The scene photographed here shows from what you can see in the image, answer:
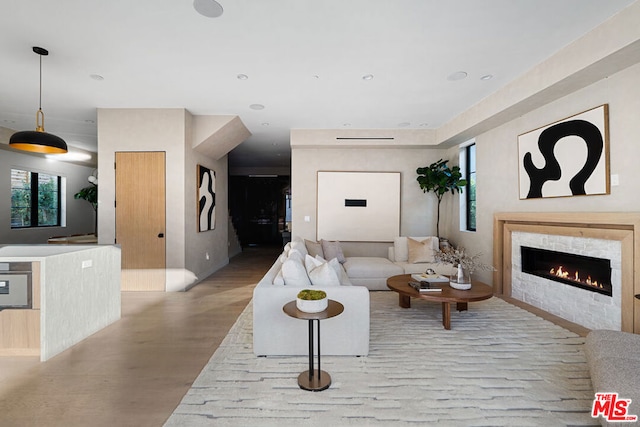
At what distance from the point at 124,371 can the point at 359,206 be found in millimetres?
4508

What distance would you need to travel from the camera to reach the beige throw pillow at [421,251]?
4.84m

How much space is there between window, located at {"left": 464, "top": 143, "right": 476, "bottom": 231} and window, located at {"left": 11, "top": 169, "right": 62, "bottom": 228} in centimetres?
967

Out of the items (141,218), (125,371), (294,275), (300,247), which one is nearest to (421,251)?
(300,247)

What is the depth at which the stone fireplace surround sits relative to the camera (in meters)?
2.60

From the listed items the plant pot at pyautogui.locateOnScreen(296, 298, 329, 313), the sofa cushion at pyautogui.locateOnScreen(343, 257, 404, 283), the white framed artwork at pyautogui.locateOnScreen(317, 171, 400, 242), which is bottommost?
the sofa cushion at pyautogui.locateOnScreen(343, 257, 404, 283)

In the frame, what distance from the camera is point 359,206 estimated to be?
586 cm

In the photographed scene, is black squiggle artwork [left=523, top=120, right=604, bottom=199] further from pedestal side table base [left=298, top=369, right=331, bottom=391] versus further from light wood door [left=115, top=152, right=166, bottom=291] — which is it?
light wood door [left=115, top=152, right=166, bottom=291]

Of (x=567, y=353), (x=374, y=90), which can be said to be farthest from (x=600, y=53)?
(x=567, y=353)

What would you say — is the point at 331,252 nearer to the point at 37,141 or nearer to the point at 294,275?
the point at 294,275

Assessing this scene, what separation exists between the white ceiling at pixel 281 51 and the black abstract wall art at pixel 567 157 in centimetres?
81

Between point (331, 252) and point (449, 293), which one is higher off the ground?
point (331, 252)

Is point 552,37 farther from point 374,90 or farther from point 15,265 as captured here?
point 15,265

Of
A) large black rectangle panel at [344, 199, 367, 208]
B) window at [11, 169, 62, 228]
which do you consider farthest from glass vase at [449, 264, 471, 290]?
window at [11, 169, 62, 228]

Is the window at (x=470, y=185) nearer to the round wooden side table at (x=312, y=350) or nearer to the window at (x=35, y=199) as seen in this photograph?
the round wooden side table at (x=312, y=350)
